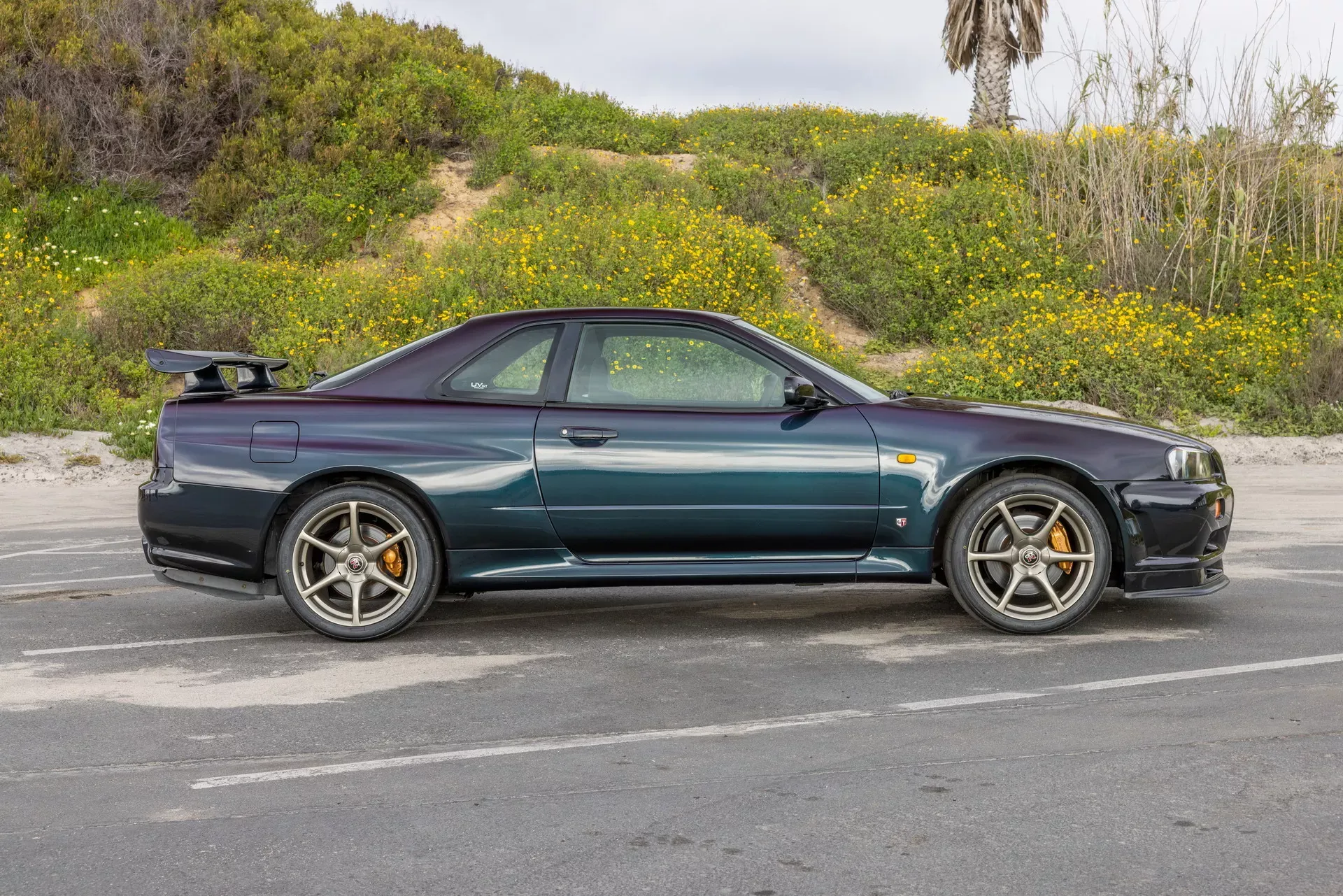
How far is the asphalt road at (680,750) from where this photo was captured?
371cm

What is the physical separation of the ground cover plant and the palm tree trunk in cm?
253

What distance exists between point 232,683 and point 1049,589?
358 centimetres

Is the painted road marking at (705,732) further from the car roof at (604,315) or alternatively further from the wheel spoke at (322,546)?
the car roof at (604,315)

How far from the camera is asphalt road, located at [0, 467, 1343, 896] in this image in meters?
3.71

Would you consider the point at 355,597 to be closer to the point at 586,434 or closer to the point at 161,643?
the point at 161,643

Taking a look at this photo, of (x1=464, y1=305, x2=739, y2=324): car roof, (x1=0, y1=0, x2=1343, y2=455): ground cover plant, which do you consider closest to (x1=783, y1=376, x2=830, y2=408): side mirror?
(x1=464, y1=305, x2=739, y2=324): car roof

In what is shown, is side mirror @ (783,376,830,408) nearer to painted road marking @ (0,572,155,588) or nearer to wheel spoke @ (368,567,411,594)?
wheel spoke @ (368,567,411,594)

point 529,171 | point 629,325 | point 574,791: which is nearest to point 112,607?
point 629,325

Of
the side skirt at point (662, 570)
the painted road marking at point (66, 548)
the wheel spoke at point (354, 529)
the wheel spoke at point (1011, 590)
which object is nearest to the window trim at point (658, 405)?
the side skirt at point (662, 570)

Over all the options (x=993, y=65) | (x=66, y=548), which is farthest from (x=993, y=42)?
(x=66, y=548)

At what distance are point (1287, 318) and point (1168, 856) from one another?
16.8 metres

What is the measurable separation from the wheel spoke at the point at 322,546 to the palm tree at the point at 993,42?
24381 mm

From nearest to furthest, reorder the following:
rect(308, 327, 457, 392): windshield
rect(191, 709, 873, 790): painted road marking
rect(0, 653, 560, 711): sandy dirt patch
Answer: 1. rect(191, 709, 873, 790): painted road marking
2. rect(0, 653, 560, 711): sandy dirt patch
3. rect(308, 327, 457, 392): windshield

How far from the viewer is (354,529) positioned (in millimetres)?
6391
